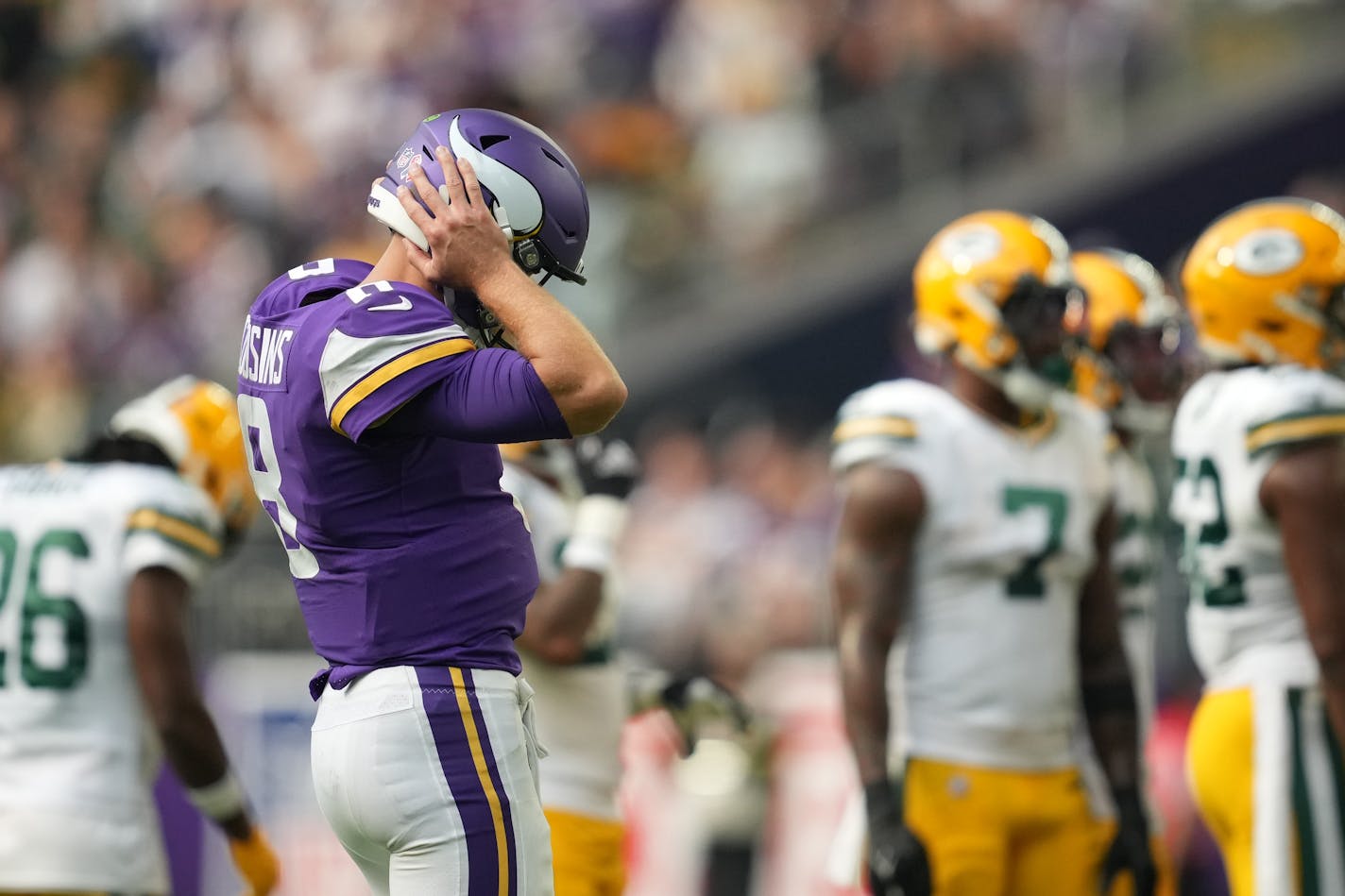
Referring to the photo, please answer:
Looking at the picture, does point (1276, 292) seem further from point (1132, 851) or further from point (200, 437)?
point (200, 437)

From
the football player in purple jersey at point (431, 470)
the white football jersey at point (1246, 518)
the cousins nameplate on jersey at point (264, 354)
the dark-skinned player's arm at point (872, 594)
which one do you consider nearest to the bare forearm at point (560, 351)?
the football player in purple jersey at point (431, 470)

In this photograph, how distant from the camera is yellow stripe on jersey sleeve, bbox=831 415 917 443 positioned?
17.1 feet

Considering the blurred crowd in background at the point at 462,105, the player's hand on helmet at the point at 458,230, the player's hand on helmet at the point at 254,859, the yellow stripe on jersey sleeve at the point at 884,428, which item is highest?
the blurred crowd in background at the point at 462,105

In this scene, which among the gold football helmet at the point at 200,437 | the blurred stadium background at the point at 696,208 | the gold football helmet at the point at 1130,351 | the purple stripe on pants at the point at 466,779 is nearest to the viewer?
the purple stripe on pants at the point at 466,779

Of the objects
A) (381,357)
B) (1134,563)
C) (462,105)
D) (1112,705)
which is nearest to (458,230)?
(381,357)

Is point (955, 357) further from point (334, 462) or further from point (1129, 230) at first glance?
point (1129, 230)

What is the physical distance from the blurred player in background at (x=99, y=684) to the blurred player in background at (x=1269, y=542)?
8.04 ft

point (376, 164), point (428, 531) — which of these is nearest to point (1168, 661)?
point (428, 531)

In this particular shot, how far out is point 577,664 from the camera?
546 centimetres

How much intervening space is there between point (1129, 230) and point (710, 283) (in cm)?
259

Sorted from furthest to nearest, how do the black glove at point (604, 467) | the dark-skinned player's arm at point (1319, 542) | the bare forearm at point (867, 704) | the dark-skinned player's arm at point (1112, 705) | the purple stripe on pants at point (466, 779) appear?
the black glove at point (604, 467) < the dark-skinned player's arm at point (1112, 705) < the bare forearm at point (867, 704) < the dark-skinned player's arm at point (1319, 542) < the purple stripe on pants at point (466, 779)

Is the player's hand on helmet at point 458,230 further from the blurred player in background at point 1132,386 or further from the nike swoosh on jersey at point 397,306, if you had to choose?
the blurred player in background at point 1132,386

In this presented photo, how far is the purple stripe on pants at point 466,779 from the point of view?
3.55 metres

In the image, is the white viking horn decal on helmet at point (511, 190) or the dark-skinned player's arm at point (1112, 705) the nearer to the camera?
the white viking horn decal on helmet at point (511, 190)
